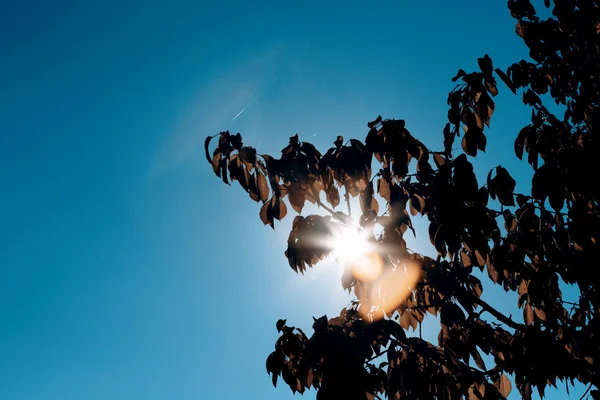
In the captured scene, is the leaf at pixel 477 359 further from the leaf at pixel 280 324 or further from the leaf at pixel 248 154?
the leaf at pixel 248 154

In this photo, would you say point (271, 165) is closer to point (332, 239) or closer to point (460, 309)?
point (332, 239)

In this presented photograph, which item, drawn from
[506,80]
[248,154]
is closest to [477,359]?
[506,80]

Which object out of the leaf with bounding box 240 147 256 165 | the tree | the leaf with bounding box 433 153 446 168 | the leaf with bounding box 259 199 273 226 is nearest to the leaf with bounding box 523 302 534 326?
the tree

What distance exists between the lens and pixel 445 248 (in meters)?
2.52

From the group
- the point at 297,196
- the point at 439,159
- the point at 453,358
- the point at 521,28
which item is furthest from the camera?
the point at 521,28

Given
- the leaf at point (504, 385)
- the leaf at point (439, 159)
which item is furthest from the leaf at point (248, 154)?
the leaf at point (504, 385)

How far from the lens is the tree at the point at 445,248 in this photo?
7.66ft

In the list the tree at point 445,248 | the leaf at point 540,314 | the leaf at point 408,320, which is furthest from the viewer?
the leaf at point 408,320

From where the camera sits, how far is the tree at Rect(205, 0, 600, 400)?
2.34m

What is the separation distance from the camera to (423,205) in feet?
9.37

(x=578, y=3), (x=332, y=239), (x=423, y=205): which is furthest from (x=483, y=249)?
(x=578, y=3)

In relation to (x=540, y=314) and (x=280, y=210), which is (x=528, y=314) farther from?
(x=280, y=210)

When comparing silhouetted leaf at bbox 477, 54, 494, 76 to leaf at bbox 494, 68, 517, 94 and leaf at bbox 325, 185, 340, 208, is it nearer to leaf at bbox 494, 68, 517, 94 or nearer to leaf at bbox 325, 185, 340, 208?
leaf at bbox 494, 68, 517, 94

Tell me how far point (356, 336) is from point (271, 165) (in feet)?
4.05
